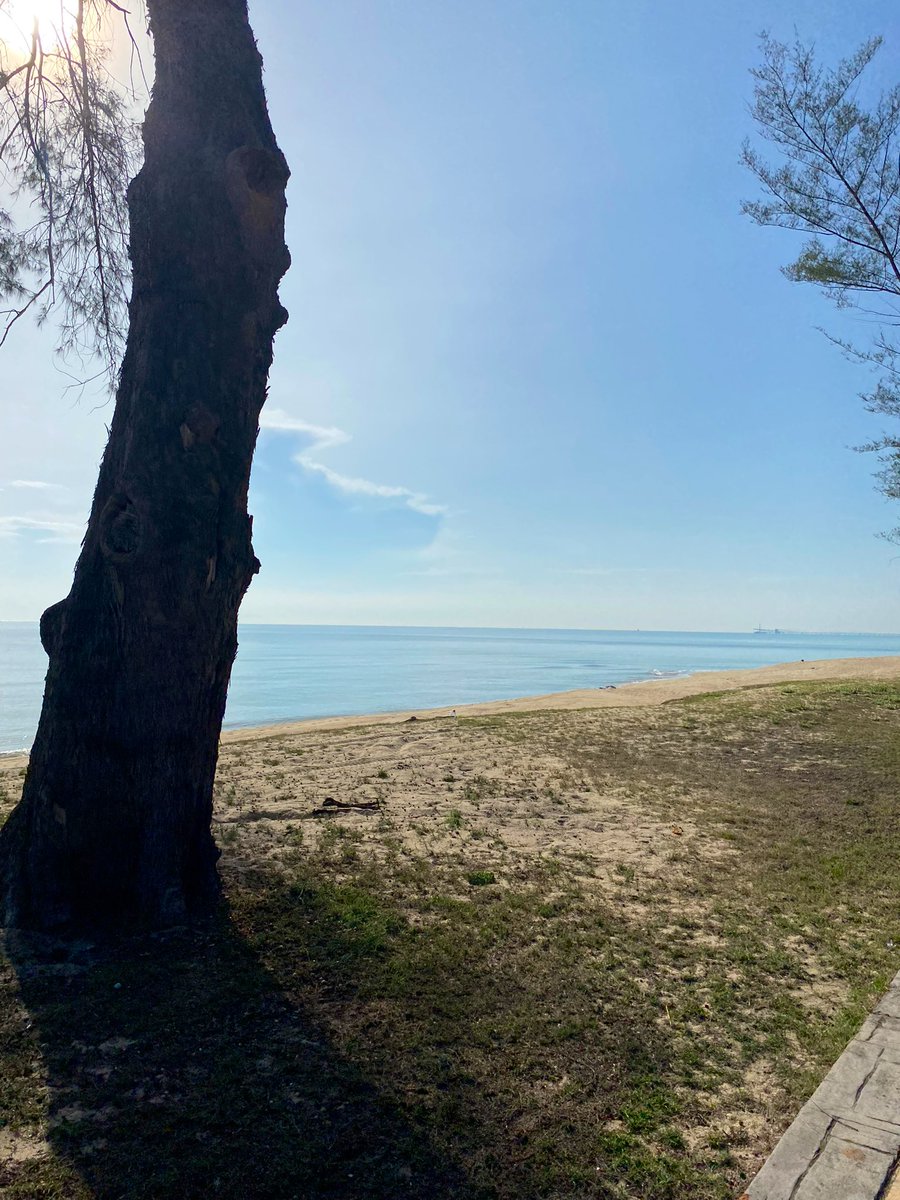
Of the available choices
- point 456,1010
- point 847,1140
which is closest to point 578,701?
point 456,1010

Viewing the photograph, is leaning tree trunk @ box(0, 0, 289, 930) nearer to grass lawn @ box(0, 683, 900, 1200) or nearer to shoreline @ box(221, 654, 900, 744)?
grass lawn @ box(0, 683, 900, 1200)

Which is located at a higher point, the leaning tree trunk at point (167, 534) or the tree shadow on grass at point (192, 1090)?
the leaning tree trunk at point (167, 534)

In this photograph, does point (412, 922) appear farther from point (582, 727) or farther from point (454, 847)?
point (582, 727)

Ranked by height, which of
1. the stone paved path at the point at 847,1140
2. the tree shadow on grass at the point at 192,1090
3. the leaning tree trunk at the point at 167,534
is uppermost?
the leaning tree trunk at the point at 167,534

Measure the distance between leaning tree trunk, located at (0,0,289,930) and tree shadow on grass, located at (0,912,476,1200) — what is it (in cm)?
50

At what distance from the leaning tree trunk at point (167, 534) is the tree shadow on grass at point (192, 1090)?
496 millimetres

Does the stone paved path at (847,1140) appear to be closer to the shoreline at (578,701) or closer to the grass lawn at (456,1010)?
the grass lawn at (456,1010)

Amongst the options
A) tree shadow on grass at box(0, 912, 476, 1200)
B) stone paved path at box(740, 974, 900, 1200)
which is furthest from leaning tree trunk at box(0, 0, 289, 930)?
stone paved path at box(740, 974, 900, 1200)

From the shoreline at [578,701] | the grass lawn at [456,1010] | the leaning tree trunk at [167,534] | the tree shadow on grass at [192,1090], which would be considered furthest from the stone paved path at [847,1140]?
the shoreline at [578,701]

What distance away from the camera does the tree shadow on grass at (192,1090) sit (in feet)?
8.04

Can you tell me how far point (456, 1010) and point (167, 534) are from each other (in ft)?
9.38

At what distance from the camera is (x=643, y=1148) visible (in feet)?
8.88

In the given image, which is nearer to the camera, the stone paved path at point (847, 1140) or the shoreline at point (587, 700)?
the stone paved path at point (847, 1140)

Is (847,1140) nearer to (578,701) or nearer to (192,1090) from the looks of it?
(192,1090)
